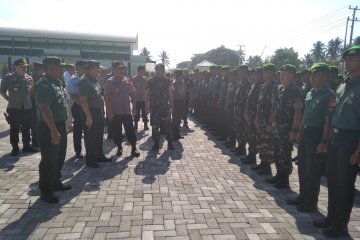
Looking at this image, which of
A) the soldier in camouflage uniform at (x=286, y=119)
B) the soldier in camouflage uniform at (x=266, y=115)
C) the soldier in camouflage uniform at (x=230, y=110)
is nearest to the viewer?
the soldier in camouflage uniform at (x=286, y=119)

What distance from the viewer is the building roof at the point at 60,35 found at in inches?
2165

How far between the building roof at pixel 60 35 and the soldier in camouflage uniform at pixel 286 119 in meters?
57.1

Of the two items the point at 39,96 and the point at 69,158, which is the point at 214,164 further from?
the point at 39,96

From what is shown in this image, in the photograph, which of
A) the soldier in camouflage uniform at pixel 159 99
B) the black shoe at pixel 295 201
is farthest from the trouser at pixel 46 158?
the black shoe at pixel 295 201

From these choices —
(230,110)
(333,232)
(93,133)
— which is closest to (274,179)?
(333,232)

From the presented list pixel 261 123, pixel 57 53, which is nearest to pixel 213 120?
pixel 261 123

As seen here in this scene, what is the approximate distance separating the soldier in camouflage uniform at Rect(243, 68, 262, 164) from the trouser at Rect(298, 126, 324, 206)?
204cm

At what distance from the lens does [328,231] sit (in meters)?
3.49

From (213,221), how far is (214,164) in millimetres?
2624

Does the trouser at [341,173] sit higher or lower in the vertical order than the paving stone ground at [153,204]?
higher

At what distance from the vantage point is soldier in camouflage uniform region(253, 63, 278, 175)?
540 cm

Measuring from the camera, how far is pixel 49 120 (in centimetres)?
402

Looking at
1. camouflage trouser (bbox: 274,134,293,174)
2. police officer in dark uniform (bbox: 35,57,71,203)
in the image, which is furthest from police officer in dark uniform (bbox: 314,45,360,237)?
police officer in dark uniform (bbox: 35,57,71,203)

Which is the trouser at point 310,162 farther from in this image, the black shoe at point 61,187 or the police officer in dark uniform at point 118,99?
the police officer in dark uniform at point 118,99
